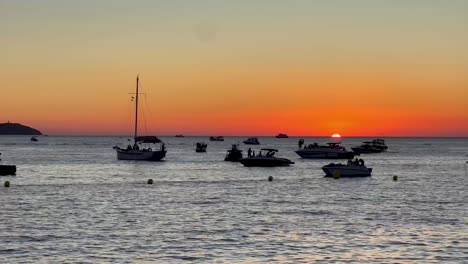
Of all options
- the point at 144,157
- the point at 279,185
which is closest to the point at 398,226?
the point at 279,185

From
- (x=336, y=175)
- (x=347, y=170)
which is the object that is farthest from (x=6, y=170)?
(x=347, y=170)

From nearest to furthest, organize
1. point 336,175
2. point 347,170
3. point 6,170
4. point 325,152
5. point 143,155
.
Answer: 1. point 347,170
2. point 336,175
3. point 6,170
4. point 143,155
5. point 325,152

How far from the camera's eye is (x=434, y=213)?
185 ft

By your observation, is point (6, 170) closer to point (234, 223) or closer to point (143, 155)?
point (143, 155)

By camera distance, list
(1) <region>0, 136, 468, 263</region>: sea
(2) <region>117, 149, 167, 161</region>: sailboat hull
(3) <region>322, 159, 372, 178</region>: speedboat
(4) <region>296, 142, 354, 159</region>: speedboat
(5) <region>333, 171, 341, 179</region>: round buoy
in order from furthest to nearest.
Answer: (4) <region>296, 142, 354, 159</region>: speedboat, (2) <region>117, 149, 167, 161</region>: sailboat hull, (5) <region>333, 171, 341, 179</region>: round buoy, (3) <region>322, 159, 372, 178</region>: speedboat, (1) <region>0, 136, 468, 263</region>: sea

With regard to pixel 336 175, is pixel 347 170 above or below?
above

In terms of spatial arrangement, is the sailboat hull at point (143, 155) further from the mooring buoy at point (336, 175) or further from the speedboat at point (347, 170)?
the mooring buoy at point (336, 175)

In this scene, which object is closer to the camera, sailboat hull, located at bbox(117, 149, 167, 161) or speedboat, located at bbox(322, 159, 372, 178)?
speedboat, located at bbox(322, 159, 372, 178)

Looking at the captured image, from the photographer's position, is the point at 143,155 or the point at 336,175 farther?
the point at 143,155

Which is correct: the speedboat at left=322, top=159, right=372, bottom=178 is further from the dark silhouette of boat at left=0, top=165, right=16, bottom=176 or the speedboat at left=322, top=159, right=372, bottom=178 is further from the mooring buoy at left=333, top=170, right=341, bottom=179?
the dark silhouette of boat at left=0, top=165, right=16, bottom=176

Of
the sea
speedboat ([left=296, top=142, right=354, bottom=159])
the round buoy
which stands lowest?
the sea

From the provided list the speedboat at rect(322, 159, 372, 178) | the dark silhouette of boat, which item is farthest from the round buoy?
the dark silhouette of boat

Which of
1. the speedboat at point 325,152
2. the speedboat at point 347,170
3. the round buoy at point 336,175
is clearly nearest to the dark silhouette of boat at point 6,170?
the speedboat at point 347,170

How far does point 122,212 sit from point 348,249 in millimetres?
23093
